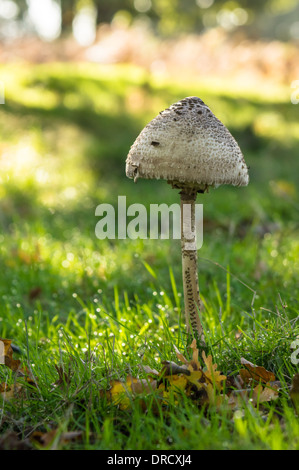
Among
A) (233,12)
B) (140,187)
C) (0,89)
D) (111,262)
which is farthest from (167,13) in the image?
(111,262)

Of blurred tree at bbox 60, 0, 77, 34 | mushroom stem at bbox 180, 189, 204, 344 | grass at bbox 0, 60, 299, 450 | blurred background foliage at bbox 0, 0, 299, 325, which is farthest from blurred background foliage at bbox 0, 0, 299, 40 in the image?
mushroom stem at bbox 180, 189, 204, 344

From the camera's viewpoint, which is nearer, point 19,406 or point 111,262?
point 19,406

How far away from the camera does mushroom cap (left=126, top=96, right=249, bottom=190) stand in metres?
2.17

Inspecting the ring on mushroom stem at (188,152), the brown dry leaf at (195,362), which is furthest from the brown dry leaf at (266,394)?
the ring on mushroom stem at (188,152)

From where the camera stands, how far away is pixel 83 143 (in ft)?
26.3

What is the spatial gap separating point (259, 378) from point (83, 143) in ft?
21.1

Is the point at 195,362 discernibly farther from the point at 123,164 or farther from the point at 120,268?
the point at 123,164

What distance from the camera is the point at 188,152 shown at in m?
2.16

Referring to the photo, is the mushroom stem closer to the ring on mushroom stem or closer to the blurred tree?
the ring on mushroom stem

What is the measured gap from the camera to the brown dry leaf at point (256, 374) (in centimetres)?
223

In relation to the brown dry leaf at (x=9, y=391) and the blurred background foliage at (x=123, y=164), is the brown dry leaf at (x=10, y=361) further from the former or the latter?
the blurred background foliage at (x=123, y=164)

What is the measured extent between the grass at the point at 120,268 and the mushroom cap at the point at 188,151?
31.5 inches

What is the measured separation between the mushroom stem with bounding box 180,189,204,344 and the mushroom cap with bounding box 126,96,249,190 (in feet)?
0.85
